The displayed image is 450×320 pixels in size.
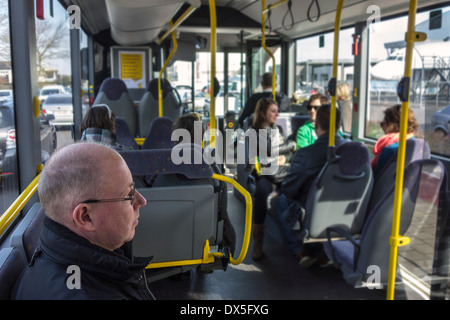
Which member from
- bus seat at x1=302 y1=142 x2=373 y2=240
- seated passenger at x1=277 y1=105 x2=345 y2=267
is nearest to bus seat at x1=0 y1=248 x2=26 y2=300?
bus seat at x1=302 y1=142 x2=373 y2=240

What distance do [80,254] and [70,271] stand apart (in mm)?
46

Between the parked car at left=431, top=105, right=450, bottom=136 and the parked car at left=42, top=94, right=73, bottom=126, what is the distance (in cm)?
369

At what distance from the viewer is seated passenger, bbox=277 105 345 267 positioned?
334cm

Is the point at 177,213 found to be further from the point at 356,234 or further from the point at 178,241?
the point at 356,234

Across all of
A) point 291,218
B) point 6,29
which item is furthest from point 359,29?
point 6,29

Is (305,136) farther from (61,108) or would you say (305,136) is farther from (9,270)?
(9,270)

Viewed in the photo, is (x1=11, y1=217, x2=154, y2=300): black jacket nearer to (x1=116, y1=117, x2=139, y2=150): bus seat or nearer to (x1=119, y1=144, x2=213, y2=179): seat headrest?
(x1=119, y1=144, x2=213, y2=179): seat headrest

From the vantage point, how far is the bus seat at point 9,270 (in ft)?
3.71

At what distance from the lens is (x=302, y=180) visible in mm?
3383

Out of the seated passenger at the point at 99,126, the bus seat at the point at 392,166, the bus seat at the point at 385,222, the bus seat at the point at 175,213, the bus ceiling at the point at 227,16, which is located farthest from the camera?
the bus ceiling at the point at 227,16

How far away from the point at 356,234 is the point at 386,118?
96 cm

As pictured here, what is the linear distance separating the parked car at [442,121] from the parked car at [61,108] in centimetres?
369

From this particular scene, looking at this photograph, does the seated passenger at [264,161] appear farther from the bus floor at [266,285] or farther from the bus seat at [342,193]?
the bus seat at [342,193]

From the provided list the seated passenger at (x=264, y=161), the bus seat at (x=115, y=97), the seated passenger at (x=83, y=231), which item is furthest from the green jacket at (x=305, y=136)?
A: the seated passenger at (x=83, y=231)
